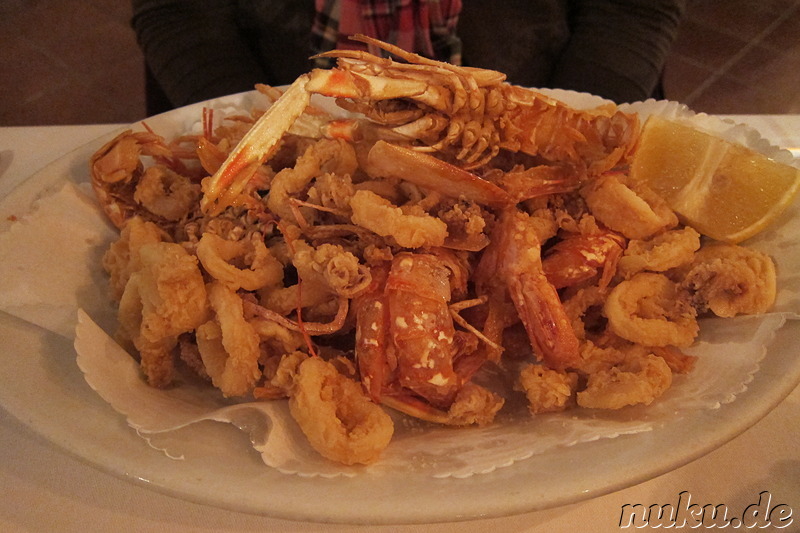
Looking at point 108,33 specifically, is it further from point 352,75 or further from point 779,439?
point 779,439

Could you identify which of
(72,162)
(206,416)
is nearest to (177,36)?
(72,162)

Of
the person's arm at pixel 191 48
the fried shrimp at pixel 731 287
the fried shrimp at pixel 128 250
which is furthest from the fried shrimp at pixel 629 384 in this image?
the person's arm at pixel 191 48

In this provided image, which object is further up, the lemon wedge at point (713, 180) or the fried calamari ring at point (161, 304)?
the lemon wedge at point (713, 180)

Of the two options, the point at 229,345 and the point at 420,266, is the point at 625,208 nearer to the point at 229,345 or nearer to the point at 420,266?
the point at 420,266

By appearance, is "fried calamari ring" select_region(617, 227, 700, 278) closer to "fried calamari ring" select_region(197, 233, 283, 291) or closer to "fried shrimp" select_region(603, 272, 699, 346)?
"fried shrimp" select_region(603, 272, 699, 346)

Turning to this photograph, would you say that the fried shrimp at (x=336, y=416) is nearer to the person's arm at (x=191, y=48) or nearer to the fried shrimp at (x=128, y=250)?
the fried shrimp at (x=128, y=250)

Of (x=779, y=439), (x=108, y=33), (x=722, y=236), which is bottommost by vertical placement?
(x=108, y=33)
